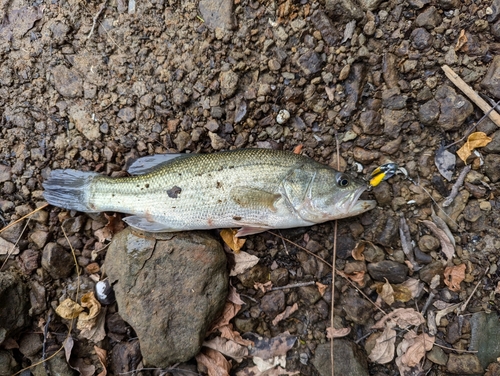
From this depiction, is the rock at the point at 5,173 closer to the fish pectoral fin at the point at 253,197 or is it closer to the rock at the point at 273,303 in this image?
the fish pectoral fin at the point at 253,197

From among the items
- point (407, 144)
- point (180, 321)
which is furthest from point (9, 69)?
point (407, 144)

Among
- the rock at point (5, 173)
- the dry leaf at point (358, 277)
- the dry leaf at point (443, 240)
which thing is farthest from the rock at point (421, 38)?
the rock at point (5, 173)

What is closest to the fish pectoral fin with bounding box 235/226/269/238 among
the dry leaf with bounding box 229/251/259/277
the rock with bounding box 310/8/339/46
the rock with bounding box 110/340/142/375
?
the dry leaf with bounding box 229/251/259/277

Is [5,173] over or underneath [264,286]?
over

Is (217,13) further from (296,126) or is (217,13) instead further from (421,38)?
(421,38)

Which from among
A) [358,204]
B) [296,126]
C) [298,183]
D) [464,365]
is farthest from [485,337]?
[296,126]
